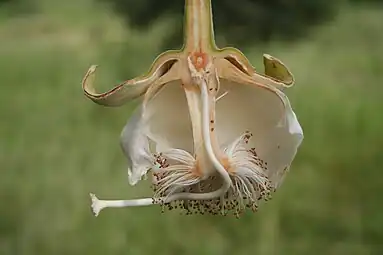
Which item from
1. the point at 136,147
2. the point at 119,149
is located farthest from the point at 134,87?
the point at 119,149

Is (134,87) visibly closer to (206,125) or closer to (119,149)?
(206,125)

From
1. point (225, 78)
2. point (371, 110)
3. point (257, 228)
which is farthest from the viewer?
point (371, 110)

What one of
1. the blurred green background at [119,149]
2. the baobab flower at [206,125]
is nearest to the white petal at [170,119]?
the baobab flower at [206,125]

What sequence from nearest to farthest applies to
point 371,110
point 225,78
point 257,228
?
point 225,78
point 257,228
point 371,110

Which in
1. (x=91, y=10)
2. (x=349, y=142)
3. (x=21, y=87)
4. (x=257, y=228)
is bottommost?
(x=257, y=228)

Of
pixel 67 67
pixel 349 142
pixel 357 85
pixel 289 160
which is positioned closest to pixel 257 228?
pixel 349 142

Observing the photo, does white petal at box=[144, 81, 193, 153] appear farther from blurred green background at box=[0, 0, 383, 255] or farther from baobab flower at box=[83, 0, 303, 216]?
blurred green background at box=[0, 0, 383, 255]

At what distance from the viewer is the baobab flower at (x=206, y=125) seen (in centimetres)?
47

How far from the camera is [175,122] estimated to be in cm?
51

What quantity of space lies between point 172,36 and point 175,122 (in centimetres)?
69

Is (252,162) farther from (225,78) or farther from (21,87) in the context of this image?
(21,87)

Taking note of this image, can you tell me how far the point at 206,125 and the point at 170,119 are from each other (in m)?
0.05

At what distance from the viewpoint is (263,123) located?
51 cm

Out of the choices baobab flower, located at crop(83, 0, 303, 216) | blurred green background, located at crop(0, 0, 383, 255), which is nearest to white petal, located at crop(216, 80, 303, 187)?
baobab flower, located at crop(83, 0, 303, 216)
